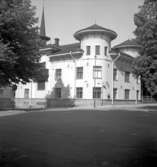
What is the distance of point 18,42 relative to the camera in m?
18.7

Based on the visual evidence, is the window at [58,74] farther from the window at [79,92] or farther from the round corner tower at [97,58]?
the round corner tower at [97,58]

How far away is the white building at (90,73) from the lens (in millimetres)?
35469

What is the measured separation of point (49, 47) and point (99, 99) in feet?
48.2

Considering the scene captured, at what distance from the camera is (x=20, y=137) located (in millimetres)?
8211

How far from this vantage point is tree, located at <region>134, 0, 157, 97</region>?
18422 mm

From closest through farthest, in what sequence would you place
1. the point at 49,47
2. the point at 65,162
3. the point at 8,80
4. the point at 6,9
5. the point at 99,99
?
the point at 65,162, the point at 6,9, the point at 8,80, the point at 99,99, the point at 49,47

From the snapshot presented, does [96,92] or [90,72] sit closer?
[96,92]

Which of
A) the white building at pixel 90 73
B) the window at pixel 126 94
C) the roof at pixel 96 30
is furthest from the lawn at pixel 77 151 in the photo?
the window at pixel 126 94

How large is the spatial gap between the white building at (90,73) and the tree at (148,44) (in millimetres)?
14087

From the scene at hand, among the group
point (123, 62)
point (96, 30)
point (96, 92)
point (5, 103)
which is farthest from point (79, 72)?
point (5, 103)

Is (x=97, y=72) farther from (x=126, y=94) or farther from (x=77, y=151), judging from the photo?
(x=77, y=151)

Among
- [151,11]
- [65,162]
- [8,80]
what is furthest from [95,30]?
[65,162]

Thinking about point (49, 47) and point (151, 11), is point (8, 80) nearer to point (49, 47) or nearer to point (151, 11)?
point (151, 11)

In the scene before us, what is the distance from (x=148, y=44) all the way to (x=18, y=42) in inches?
454
